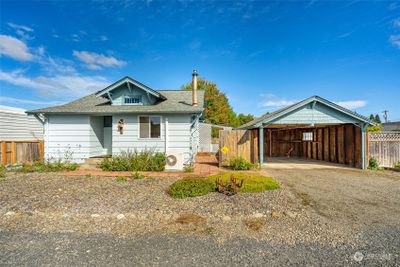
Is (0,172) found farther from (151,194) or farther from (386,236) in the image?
(386,236)

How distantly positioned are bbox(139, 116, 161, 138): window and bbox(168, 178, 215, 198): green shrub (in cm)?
478

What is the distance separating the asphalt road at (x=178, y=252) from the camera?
9.19ft

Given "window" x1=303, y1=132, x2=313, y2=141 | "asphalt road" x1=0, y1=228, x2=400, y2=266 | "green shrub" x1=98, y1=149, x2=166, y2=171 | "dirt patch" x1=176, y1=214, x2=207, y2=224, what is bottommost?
"asphalt road" x1=0, y1=228, x2=400, y2=266

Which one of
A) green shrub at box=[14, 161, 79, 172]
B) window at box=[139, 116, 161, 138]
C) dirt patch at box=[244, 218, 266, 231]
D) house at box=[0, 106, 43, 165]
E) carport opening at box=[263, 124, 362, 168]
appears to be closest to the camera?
dirt patch at box=[244, 218, 266, 231]

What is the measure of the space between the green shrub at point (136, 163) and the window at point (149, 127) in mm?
1185

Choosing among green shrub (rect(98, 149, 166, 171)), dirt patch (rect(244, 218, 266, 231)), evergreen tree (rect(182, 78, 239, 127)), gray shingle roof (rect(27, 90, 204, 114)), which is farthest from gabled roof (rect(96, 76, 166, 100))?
evergreen tree (rect(182, 78, 239, 127))

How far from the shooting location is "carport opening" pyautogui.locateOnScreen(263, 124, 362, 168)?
1124 centimetres

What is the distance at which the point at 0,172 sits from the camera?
8.57 meters

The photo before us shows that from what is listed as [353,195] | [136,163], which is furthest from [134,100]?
[353,195]

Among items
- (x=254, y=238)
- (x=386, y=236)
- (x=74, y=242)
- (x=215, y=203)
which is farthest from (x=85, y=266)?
(x=386, y=236)

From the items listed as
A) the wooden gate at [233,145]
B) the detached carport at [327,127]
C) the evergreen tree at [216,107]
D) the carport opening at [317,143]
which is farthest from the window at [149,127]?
the evergreen tree at [216,107]

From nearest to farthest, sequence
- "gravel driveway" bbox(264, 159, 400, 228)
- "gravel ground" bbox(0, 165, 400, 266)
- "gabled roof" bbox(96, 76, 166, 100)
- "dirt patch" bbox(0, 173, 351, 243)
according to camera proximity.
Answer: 1. "gravel ground" bbox(0, 165, 400, 266)
2. "dirt patch" bbox(0, 173, 351, 243)
3. "gravel driveway" bbox(264, 159, 400, 228)
4. "gabled roof" bbox(96, 76, 166, 100)

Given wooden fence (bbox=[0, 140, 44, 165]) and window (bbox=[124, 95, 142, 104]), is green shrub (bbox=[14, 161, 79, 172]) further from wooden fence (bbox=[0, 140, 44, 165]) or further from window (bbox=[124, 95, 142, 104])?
window (bbox=[124, 95, 142, 104])

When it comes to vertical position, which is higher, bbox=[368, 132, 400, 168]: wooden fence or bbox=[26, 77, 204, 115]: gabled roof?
bbox=[26, 77, 204, 115]: gabled roof
